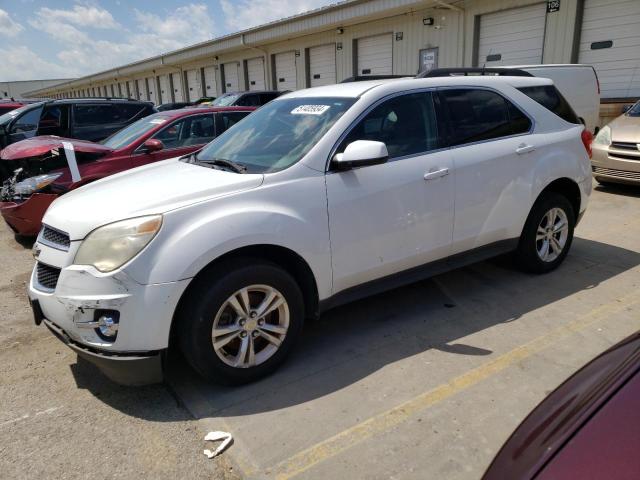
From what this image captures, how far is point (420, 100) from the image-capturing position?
3.70 m

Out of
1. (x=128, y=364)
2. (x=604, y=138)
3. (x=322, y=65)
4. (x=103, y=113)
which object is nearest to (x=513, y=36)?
(x=604, y=138)

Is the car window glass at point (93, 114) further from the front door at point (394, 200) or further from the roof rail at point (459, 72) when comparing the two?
the front door at point (394, 200)

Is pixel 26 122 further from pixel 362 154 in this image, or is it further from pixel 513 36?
pixel 513 36

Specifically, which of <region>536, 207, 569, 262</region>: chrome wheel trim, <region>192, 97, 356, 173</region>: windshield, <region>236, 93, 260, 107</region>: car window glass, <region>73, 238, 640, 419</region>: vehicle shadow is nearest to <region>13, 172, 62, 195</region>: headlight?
<region>192, 97, 356, 173</region>: windshield

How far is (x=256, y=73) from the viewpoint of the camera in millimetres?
23500

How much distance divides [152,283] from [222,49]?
23515 millimetres

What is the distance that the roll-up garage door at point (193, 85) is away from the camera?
29.2m

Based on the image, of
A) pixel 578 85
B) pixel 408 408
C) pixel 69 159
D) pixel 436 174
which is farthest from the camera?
pixel 578 85

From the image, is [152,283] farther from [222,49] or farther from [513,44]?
[222,49]

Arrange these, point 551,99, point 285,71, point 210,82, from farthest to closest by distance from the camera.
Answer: point 210,82, point 285,71, point 551,99

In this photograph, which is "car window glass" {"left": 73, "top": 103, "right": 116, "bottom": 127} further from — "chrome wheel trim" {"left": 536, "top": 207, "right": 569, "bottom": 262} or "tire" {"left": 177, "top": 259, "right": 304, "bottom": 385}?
"chrome wheel trim" {"left": 536, "top": 207, "right": 569, "bottom": 262}

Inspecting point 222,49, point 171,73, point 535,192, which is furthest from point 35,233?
point 171,73

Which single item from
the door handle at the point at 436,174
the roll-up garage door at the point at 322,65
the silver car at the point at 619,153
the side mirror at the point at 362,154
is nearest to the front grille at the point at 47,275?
the side mirror at the point at 362,154

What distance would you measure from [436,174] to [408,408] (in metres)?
1.67
